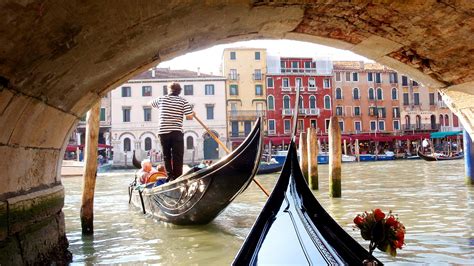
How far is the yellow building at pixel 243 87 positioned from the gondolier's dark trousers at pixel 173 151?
18561 mm

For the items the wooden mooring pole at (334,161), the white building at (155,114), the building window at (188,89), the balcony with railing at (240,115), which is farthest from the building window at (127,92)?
the wooden mooring pole at (334,161)

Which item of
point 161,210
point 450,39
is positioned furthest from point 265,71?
point 450,39

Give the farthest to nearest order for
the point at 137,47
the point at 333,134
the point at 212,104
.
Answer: the point at 212,104
the point at 333,134
the point at 137,47

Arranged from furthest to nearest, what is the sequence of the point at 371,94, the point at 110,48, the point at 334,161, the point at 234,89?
the point at 371,94, the point at 234,89, the point at 334,161, the point at 110,48

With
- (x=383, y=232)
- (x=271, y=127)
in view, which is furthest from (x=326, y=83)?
(x=383, y=232)

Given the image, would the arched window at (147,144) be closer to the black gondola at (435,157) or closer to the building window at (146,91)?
the building window at (146,91)

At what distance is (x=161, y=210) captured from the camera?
3867 mm

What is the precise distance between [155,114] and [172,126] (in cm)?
1880

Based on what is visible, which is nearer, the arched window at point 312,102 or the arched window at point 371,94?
the arched window at point 312,102

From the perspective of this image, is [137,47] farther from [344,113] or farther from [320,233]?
[344,113]

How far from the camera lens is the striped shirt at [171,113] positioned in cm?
365

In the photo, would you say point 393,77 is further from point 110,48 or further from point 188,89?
point 110,48

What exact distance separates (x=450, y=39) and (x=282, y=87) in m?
21.4

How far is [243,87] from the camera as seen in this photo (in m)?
23.1
